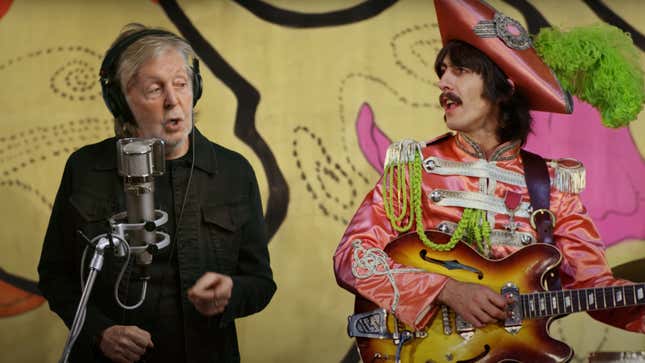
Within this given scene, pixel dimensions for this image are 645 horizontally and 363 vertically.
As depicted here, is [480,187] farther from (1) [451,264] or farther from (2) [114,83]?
(2) [114,83]

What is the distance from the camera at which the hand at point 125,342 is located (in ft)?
11.2

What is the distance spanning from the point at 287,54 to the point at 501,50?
3.55ft

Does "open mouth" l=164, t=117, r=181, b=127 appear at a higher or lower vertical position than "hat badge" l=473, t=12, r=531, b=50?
lower

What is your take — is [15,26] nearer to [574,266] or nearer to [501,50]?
[501,50]

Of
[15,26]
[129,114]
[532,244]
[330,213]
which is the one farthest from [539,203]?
[15,26]

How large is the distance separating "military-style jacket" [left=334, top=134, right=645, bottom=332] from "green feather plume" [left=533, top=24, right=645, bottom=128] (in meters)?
0.24

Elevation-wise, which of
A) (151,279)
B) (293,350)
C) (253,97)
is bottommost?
(293,350)

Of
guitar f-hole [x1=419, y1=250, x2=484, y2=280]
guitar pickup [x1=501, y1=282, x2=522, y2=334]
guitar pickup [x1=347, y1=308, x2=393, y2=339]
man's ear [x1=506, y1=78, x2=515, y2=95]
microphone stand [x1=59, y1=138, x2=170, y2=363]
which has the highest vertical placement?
man's ear [x1=506, y1=78, x2=515, y2=95]

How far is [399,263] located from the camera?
12.0 feet

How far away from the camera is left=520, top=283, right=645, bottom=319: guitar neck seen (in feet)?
11.7

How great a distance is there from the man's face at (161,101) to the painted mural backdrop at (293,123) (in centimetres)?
61

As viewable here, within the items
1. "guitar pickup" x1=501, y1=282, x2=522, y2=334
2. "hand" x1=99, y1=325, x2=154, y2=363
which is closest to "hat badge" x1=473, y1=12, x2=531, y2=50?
"guitar pickup" x1=501, y1=282, x2=522, y2=334

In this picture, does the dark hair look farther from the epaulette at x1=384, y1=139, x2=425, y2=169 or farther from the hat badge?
the epaulette at x1=384, y1=139, x2=425, y2=169

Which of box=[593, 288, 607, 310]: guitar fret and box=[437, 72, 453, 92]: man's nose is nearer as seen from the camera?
→ box=[593, 288, 607, 310]: guitar fret
